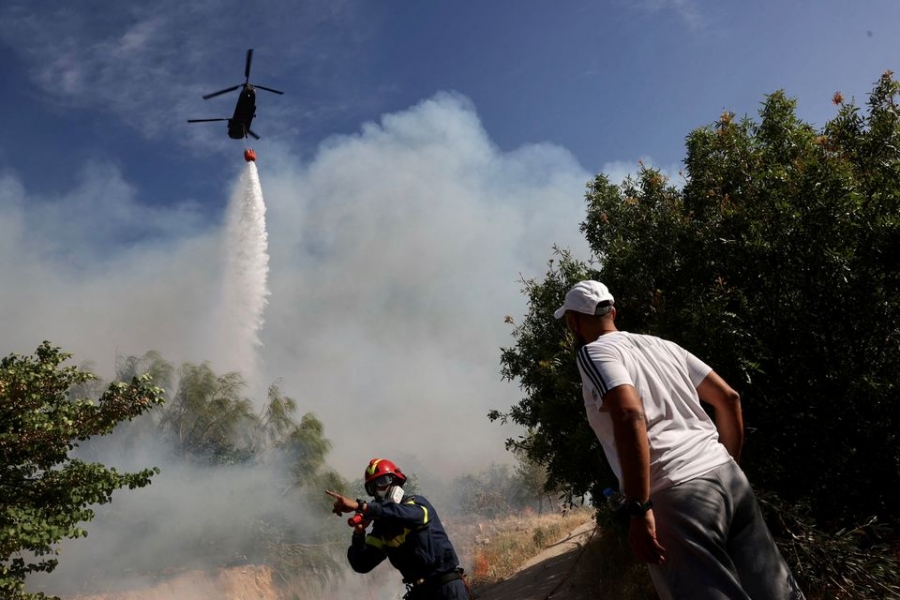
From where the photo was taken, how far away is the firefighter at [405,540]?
5.09 meters

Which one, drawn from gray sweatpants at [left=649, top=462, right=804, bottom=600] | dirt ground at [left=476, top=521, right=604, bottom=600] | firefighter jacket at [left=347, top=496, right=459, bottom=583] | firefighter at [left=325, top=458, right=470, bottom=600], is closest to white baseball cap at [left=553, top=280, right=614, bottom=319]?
gray sweatpants at [left=649, top=462, right=804, bottom=600]

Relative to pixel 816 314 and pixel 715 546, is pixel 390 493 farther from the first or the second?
pixel 816 314

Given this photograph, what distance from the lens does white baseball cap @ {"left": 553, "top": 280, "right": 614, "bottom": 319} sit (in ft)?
9.56

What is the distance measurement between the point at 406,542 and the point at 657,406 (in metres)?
3.24

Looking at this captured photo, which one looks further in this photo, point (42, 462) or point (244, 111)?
point (244, 111)

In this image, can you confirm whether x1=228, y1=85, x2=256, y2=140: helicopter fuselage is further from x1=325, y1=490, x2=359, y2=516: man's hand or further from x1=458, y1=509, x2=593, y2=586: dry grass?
x1=325, y1=490, x2=359, y2=516: man's hand

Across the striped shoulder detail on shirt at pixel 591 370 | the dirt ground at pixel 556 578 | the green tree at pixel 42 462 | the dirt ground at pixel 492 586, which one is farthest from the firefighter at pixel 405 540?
the dirt ground at pixel 556 578

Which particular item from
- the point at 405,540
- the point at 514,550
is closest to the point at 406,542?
the point at 405,540

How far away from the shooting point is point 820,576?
5.35 m

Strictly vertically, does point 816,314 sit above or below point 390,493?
above

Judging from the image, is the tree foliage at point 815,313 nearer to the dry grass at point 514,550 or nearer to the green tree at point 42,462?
the green tree at point 42,462

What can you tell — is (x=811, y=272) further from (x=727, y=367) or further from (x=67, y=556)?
(x=67, y=556)

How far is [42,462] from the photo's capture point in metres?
9.51

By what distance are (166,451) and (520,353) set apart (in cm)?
2348
